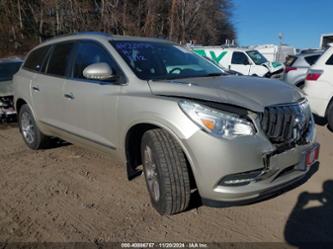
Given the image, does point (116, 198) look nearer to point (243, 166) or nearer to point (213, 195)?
point (213, 195)

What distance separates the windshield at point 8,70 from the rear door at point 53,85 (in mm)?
3451

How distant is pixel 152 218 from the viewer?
3.27 metres

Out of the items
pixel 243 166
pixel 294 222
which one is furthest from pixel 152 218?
pixel 294 222

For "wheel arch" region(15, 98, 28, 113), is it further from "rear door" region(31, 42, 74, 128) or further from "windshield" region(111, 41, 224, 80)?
"windshield" region(111, 41, 224, 80)

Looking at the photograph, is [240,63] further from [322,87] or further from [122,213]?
[122,213]

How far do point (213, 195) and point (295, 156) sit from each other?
0.84 metres

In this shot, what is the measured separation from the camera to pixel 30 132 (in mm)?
5473

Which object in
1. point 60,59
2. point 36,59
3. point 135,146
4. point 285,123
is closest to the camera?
point 285,123

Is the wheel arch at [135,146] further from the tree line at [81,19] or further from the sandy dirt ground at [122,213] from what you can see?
the tree line at [81,19]

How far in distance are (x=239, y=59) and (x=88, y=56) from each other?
12.8m

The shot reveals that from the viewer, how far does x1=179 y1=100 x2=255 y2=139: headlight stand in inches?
109

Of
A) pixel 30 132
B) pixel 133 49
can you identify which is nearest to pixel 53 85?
pixel 133 49

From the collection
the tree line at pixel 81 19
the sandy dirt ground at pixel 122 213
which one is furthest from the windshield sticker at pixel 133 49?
the tree line at pixel 81 19

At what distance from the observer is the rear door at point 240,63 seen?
1565 cm
